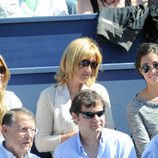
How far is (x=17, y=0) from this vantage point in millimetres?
5789

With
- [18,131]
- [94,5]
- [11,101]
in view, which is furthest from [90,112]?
[94,5]

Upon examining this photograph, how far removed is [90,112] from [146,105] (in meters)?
0.59

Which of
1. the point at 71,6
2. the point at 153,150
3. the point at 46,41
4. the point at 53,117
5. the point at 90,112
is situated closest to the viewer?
the point at 153,150

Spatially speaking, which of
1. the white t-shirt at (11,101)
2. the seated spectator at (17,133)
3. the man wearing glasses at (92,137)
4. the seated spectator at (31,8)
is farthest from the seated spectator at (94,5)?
the seated spectator at (17,133)

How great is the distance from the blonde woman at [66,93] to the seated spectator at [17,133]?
0.62 m

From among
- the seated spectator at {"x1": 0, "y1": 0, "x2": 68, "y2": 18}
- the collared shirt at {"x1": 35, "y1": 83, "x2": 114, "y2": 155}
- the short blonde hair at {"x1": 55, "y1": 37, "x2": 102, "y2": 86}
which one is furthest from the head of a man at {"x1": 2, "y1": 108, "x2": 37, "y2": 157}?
the seated spectator at {"x1": 0, "y1": 0, "x2": 68, "y2": 18}

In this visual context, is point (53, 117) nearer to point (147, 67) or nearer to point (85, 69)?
point (85, 69)

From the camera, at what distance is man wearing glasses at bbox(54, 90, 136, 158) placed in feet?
13.9

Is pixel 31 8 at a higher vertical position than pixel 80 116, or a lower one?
higher

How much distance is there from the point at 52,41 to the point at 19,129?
57.5 inches

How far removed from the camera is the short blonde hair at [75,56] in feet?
15.7

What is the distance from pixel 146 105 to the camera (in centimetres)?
464

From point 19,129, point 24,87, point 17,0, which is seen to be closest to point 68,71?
point 24,87

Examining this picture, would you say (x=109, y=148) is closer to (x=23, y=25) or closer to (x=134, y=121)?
(x=134, y=121)
